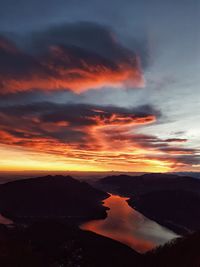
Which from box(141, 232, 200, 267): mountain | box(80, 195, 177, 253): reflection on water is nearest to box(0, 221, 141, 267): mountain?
box(141, 232, 200, 267): mountain

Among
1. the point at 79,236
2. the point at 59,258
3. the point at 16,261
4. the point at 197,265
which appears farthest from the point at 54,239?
the point at 197,265

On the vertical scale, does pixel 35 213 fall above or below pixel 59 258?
above

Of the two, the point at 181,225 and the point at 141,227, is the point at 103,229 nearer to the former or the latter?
the point at 141,227

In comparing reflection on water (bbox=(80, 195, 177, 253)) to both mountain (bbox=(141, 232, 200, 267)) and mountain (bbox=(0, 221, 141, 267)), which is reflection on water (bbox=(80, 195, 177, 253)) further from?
mountain (bbox=(141, 232, 200, 267))

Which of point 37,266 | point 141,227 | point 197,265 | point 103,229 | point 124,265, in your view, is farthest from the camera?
→ point 141,227

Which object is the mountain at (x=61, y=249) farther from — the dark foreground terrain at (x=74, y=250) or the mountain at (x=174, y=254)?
the mountain at (x=174, y=254)

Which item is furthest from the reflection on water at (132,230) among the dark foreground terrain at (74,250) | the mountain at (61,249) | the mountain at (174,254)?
the mountain at (174,254)

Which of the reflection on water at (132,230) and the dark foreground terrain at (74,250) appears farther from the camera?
the reflection on water at (132,230)

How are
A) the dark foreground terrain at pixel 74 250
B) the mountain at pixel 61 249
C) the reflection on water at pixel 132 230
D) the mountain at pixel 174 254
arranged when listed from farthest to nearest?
the reflection on water at pixel 132 230
the mountain at pixel 61 249
the dark foreground terrain at pixel 74 250
the mountain at pixel 174 254
